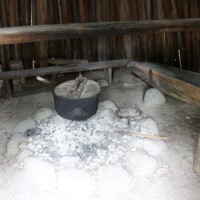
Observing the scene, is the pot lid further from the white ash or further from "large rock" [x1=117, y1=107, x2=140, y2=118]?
"large rock" [x1=117, y1=107, x2=140, y2=118]

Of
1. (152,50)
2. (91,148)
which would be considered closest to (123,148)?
(91,148)

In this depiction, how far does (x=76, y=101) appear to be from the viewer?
9.61 feet

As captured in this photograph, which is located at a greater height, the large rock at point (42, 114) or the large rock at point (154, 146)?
the large rock at point (42, 114)

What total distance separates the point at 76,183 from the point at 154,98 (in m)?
1.71

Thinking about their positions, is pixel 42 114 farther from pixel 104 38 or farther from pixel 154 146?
pixel 104 38

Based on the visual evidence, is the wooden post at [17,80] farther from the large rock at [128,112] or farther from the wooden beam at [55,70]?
the large rock at [128,112]

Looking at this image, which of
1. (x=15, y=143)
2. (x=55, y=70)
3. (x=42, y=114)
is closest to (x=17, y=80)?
(x=55, y=70)

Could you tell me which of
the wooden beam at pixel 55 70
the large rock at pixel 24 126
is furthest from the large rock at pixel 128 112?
the large rock at pixel 24 126

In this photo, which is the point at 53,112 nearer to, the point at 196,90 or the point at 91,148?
the point at 91,148

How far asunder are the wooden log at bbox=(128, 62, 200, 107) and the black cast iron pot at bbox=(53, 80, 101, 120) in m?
0.91

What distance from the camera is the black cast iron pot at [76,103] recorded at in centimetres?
294

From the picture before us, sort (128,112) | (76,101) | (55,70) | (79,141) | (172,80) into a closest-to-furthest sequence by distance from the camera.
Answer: (76,101)
(79,141)
(172,80)
(128,112)
(55,70)

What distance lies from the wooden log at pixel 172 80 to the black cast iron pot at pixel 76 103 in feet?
3.00

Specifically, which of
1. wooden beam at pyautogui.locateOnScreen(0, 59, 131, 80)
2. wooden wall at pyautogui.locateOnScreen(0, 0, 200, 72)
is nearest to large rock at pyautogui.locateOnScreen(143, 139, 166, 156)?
wooden beam at pyautogui.locateOnScreen(0, 59, 131, 80)
